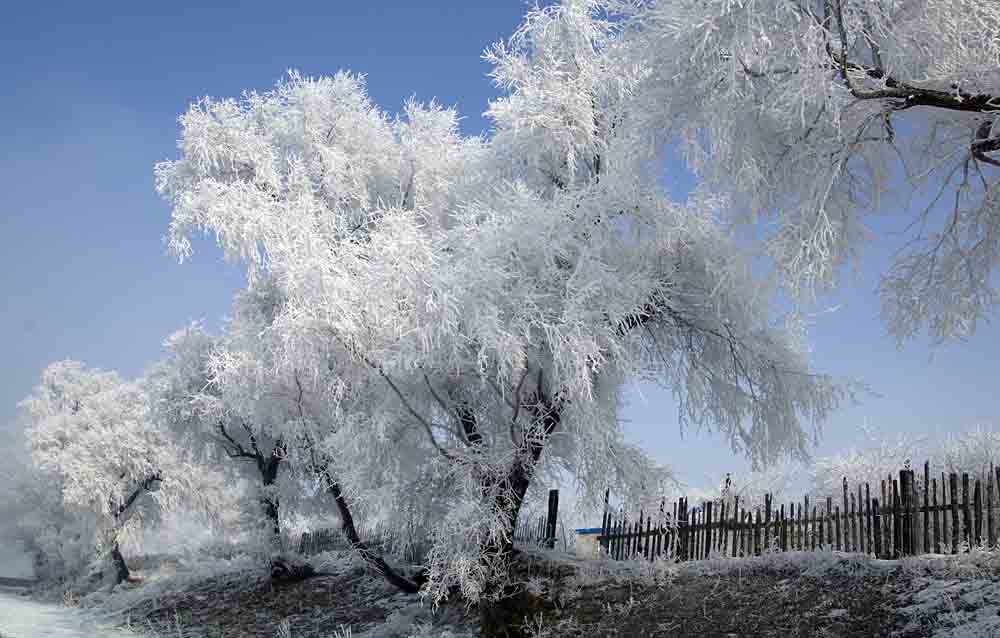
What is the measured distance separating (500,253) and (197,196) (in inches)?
334

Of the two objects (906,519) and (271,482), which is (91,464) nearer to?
(271,482)

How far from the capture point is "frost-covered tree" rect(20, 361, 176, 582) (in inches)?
1252

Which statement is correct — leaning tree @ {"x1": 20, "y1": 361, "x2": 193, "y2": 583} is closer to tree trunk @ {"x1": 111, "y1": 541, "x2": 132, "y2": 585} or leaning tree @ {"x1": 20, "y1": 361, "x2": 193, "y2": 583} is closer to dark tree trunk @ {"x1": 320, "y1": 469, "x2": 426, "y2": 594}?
tree trunk @ {"x1": 111, "y1": 541, "x2": 132, "y2": 585}

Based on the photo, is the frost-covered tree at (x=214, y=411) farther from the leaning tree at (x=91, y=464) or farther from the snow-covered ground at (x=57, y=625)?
the leaning tree at (x=91, y=464)

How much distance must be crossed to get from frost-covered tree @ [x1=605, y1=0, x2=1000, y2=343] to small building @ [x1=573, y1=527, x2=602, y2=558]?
28.1ft

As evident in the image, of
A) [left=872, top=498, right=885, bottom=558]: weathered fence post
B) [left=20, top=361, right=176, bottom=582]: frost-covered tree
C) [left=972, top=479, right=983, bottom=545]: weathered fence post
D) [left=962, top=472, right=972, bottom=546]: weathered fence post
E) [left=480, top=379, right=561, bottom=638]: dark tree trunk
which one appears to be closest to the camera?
[left=972, top=479, right=983, bottom=545]: weathered fence post

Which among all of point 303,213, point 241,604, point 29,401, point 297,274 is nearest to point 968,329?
point 297,274

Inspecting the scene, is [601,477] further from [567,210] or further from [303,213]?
[303,213]

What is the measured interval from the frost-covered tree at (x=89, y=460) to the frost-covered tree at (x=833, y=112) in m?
26.1

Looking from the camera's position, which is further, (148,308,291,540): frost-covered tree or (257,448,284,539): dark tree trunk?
(257,448,284,539): dark tree trunk

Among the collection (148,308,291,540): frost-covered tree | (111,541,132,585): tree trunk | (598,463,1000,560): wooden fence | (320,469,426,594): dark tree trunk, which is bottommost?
(111,541,132,585): tree trunk

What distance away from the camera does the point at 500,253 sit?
12.8 m

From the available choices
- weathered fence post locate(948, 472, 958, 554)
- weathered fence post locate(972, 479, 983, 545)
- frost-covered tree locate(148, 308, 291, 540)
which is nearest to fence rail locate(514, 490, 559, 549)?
frost-covered tree locate(148, 308, 291, 540)

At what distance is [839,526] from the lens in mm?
12758
